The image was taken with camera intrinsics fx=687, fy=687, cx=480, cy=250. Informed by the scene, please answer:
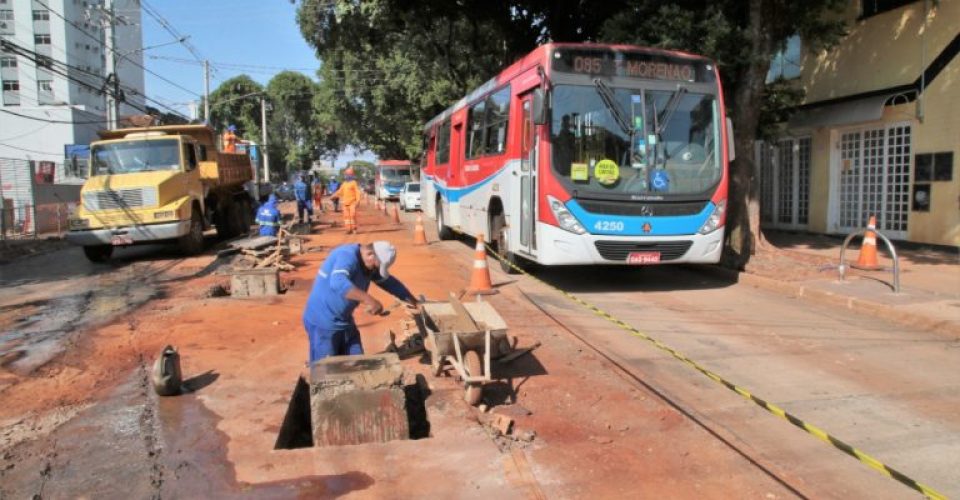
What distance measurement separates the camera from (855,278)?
9.97 metres

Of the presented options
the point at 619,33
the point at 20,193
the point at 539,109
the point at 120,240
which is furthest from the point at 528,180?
the point at 20,193

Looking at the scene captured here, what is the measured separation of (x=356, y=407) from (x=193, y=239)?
1245cm

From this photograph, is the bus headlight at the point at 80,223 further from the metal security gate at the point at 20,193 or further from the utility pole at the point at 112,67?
the utility pole at the point at 112,67

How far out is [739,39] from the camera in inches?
428

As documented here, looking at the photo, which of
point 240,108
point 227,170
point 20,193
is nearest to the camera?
point 227,170

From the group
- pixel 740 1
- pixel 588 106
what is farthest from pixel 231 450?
pixel 740 1

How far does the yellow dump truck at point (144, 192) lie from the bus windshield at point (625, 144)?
30.9ft

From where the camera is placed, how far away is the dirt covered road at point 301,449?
12.7 feet

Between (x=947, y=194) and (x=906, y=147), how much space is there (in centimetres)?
152

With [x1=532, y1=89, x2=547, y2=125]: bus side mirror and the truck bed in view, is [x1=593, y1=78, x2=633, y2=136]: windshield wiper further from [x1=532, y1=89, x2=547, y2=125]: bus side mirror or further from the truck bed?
the truck bed

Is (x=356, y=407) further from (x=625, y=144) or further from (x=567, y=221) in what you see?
(x=625, y=144)

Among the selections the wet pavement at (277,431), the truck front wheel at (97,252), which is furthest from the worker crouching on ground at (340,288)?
the truck front wheel at (97,252)

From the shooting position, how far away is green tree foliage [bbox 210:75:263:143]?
6506cm

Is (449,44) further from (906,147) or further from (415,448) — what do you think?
(415,448)
